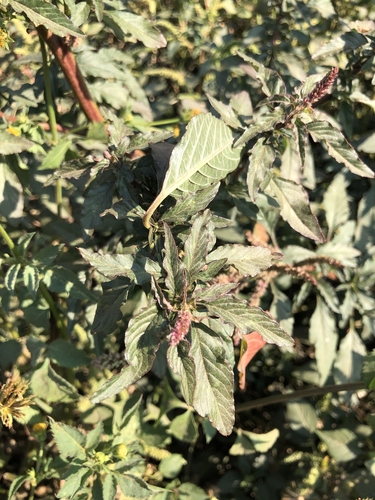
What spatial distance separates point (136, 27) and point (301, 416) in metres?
1.40

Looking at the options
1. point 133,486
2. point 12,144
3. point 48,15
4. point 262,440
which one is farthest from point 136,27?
point 262,440

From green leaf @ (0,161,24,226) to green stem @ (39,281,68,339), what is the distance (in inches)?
9.3

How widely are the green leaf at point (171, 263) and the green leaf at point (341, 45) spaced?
73 centimetres

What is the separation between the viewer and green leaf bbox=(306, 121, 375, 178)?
1073mm

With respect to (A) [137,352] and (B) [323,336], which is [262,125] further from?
(B) [323,336]

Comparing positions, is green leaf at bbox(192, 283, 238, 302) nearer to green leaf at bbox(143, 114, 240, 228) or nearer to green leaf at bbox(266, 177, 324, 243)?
green leaf at bbox(143, 114, 240, 228)

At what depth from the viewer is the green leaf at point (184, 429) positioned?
4.94 feet

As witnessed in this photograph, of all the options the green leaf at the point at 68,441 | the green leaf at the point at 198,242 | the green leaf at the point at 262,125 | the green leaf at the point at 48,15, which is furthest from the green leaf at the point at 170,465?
the green leaf at the point at 48,15

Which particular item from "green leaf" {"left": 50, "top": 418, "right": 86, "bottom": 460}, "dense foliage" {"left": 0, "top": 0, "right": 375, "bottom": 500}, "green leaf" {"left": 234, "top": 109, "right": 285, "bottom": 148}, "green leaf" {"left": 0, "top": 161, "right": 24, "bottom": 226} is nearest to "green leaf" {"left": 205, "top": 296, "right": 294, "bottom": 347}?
"dense foliage" {"left": 0, "top": 0, "right": 375, "bottom": 500}

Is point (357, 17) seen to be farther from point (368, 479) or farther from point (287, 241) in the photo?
point (368, 479)

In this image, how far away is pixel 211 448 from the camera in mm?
1899

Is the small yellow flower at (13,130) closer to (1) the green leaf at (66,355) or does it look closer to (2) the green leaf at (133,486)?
(1) the green leaf at (66,355)

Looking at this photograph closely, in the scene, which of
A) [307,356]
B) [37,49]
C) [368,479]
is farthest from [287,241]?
[37,49]

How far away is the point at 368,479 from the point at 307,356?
2.05ft
